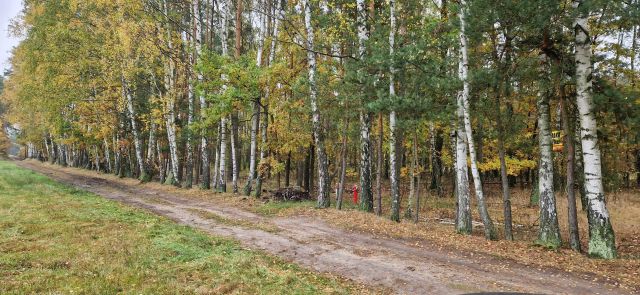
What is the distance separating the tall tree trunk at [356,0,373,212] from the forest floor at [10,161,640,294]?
177cm

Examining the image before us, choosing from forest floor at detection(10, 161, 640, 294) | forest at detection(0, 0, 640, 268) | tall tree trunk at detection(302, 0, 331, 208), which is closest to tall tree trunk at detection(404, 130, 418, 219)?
forest at detection(0, 0, 640, 268)

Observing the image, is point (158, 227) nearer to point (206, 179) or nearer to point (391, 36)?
point (391, 36)

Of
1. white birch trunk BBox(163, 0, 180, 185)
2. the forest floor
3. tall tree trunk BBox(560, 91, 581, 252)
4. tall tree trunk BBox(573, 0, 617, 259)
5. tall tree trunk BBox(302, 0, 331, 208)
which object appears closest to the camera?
the forest floor

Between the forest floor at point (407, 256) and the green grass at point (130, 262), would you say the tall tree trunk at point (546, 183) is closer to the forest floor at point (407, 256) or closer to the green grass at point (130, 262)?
the forest floor at point (407, 256)

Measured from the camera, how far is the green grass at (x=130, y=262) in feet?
22.3

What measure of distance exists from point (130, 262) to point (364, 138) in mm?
10050

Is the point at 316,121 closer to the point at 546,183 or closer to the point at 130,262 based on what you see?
the point at 546,183

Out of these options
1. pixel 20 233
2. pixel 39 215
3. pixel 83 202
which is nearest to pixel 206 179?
pixel 83 202

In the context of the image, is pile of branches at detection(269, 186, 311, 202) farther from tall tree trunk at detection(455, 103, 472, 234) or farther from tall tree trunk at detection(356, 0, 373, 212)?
tall tree trunk at detection(455, 103, 472, 234)

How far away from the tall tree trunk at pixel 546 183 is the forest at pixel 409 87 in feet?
0.12

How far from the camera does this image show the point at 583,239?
1496 cm

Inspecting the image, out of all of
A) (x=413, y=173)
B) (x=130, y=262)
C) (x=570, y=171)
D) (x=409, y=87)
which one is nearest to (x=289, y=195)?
(x=413, y=173)

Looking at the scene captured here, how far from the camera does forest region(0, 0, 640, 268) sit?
10.4 m

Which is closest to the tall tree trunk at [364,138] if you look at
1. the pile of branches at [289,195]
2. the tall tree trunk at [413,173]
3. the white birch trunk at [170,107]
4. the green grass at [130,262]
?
the tall tree trunk at [413,173]
